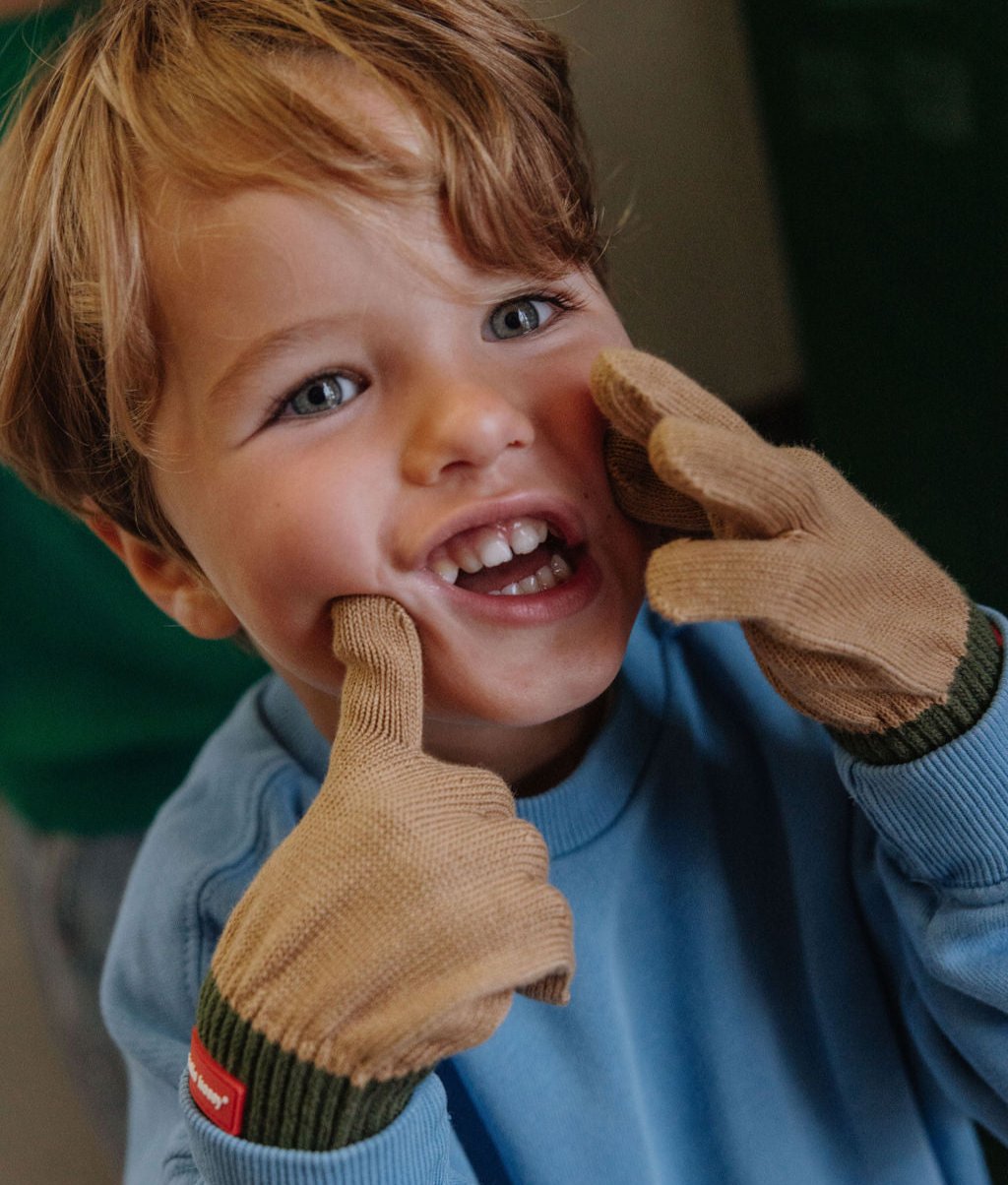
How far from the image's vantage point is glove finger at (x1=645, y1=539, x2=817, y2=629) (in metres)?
0.67

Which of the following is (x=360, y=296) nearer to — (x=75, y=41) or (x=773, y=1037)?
(x=75, y=41)

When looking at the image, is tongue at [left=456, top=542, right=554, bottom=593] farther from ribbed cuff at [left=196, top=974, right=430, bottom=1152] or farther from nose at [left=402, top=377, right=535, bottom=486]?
ribbed cuff at [left=196, top=974, right=430, bottom=1152]

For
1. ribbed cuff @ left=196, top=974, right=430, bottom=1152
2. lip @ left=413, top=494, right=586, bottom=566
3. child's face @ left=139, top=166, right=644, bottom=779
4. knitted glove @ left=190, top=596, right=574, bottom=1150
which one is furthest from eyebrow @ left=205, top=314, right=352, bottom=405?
ribbed cuff @ left=196, top=974, right=430, bottom=1152

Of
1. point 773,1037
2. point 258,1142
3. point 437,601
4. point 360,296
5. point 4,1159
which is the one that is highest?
point 360,296

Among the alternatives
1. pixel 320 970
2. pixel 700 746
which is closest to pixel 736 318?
pixel 700 746

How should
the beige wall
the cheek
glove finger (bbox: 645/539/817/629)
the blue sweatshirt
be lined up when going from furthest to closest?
the beige wall < the blue sweatshirt < the cheek < glove finger (bbox: 645/539/817/629)

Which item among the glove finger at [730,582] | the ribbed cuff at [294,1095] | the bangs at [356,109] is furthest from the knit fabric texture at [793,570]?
the ribbed cuff at [294,1095]

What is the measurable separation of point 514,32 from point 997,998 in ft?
2.16

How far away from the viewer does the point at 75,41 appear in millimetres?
916

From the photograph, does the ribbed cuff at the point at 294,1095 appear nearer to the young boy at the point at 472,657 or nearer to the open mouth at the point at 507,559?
the young boy at the point at 472,657

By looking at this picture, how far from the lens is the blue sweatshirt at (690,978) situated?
91cm

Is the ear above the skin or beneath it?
beneath

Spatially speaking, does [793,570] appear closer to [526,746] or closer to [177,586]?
[526,746]

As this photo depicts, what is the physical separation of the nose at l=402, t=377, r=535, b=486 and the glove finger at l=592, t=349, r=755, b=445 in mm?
52
